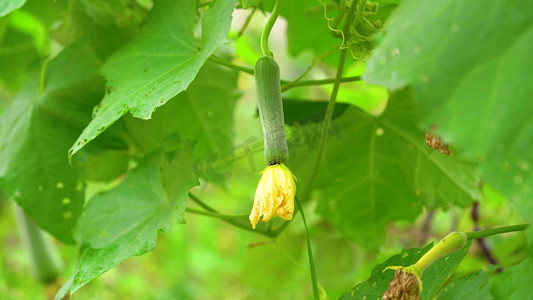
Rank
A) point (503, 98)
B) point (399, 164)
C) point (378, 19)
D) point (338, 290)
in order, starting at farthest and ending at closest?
point (338, 290) < point (399, 164) < point (378, 19) < point (503, 98)

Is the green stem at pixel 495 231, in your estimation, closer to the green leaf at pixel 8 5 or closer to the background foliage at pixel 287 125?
the background foliage at pixel 287 125

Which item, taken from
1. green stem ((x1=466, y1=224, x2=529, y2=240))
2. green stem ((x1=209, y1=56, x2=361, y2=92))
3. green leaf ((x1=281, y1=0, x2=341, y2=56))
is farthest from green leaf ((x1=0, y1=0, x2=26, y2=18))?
green stem ((x1=466, y1=224, x2=529, y2=240))

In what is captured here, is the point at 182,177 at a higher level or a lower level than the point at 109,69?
lower

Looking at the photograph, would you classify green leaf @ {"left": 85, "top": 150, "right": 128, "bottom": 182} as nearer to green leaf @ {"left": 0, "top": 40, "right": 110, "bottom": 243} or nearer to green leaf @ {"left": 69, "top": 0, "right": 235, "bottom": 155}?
green leaf @ {"left": 0, "top": 40, "right": 110, "bottom": 243}

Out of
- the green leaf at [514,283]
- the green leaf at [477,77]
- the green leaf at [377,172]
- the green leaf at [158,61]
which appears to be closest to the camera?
the green leaf at [477,77]

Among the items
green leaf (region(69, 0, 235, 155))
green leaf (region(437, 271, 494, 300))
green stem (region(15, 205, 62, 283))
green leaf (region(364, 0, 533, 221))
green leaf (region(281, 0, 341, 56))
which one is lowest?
green stem (region(15, 205, 62, 283))

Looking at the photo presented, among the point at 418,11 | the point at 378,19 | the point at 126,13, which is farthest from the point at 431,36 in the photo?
the point at 126,13

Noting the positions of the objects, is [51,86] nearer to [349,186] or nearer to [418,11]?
[349,186]

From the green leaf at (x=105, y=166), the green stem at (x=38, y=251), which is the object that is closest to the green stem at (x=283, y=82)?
the green leaf at (x=105, y=166)
